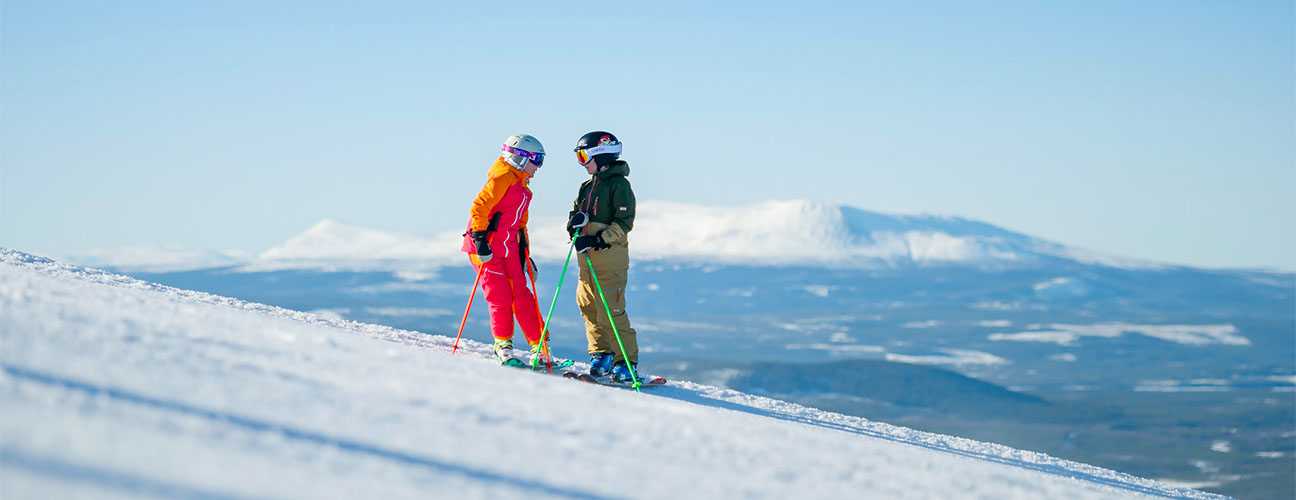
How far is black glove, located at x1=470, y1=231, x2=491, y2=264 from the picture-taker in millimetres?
9016

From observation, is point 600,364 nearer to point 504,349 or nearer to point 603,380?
point 603,380

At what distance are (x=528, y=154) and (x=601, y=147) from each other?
578 millimetres

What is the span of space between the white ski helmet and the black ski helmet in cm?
35

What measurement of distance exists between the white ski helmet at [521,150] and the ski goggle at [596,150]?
1.03ft

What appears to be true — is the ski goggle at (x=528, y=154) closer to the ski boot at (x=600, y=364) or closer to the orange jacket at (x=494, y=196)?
the orange jacket at (x=494, y=196)

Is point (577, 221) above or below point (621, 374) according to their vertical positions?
above

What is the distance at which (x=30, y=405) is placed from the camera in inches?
150

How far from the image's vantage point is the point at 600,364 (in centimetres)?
945

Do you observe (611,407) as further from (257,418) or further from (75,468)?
(75,468)

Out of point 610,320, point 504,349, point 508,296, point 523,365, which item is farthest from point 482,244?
point 610,320

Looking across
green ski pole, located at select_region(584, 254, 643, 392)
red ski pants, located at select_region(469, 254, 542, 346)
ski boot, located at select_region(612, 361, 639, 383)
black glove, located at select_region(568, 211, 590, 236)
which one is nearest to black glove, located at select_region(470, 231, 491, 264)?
red ski pants, located at select_region(469, 254, 542, 346)

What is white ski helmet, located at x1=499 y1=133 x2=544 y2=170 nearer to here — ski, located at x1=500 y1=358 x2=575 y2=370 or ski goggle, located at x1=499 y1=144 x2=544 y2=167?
ski goggle, located at x1=499 y1=144 x2=544 y2=167

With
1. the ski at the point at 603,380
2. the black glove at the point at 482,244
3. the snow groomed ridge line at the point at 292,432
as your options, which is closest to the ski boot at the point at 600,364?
the ski at the point at 603,380

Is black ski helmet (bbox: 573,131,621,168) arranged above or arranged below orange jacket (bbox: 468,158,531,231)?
above
